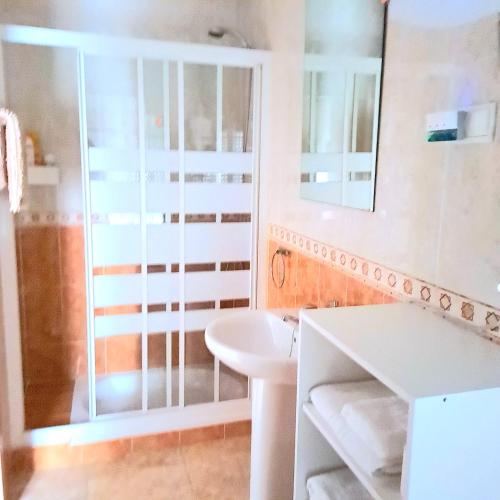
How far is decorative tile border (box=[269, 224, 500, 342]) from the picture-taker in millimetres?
1153

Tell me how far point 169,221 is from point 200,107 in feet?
2.02

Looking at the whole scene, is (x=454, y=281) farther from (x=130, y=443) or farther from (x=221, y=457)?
(x=130, y=443)

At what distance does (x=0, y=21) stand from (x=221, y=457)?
2.59 meters

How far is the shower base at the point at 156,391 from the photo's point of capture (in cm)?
258

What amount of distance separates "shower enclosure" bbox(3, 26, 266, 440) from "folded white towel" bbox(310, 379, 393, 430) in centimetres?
130

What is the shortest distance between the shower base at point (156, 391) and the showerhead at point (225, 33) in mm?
1840

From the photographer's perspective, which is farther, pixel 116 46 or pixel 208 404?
pixel 208 404

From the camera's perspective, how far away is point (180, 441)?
2533 millimetres

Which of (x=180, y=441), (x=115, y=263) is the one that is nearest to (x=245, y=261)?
(x=115, y=263)

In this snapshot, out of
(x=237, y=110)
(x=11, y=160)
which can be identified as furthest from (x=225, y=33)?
(x=11, y=160)

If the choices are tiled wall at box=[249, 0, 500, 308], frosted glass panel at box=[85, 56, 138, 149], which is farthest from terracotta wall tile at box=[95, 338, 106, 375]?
tiled wall at box=[249, 0, 500, 308]

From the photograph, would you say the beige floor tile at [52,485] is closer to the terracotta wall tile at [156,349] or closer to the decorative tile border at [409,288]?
the terracotta wall tile at [156,349]

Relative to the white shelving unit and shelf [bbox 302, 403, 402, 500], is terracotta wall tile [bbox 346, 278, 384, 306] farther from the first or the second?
shelf [bbox 302, 403, 402, 500]

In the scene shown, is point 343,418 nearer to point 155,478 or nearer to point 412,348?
point 412,348
